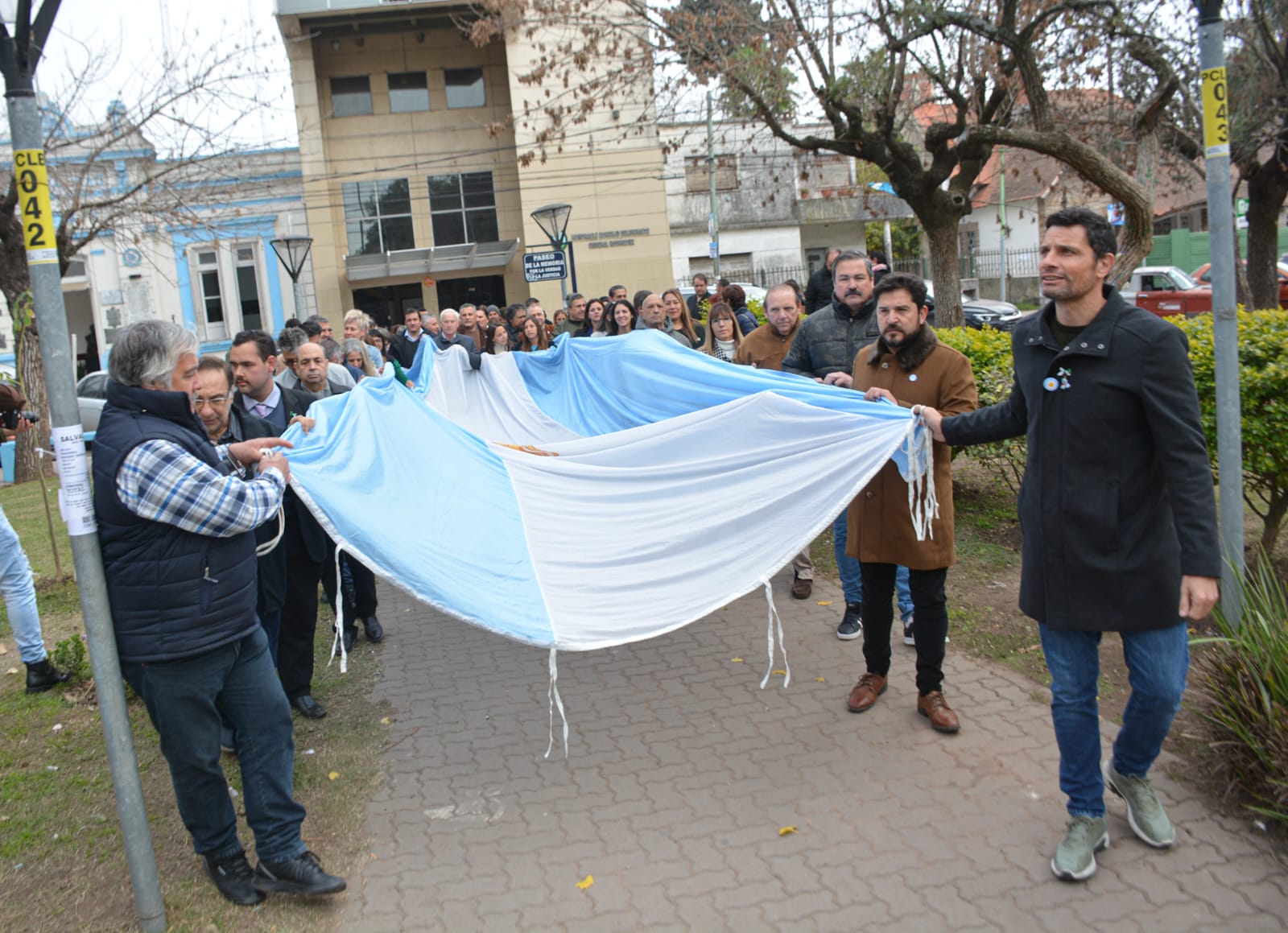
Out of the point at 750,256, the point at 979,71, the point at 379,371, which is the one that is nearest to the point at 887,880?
the point at 379,371

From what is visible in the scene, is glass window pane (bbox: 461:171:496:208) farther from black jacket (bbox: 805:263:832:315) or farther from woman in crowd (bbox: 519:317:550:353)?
black jacket (bbox: 805:263:832:315)

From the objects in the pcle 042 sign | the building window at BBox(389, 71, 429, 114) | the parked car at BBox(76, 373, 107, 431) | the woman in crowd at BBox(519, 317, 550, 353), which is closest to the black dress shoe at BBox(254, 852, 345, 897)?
the woman in crowd at BBox(519, 317, 550, 353)

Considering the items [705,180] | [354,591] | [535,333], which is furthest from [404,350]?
[705,180]

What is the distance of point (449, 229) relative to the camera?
31.7 metres

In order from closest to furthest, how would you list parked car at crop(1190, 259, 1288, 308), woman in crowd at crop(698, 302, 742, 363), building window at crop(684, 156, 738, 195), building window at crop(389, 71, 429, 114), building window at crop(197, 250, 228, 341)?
woman in crowd at crop(698, 302, 742, 363) → parked car at crop(1190, 259, 1288, 308) → building window at crop(197, 250, 228, 341) → building window at crop(389, 71, 429, 114) → building window at crop(684, 156, 738, 195)

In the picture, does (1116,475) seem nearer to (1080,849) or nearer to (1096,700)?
(1096,700)

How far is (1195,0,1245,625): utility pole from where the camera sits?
4.13 metres

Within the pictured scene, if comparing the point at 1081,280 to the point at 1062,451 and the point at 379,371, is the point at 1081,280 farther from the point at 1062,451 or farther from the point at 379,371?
the point at 379,371

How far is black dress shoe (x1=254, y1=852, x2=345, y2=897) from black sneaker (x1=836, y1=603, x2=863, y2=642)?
3.14 meters

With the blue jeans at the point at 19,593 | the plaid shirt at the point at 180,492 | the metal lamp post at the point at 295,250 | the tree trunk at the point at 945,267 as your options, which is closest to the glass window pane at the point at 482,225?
the metal lamp post at the point at 295,250

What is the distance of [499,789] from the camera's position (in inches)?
170

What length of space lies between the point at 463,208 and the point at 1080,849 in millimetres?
30747

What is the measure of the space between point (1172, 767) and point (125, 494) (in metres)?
3.96

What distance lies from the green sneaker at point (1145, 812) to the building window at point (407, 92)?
31649mm
